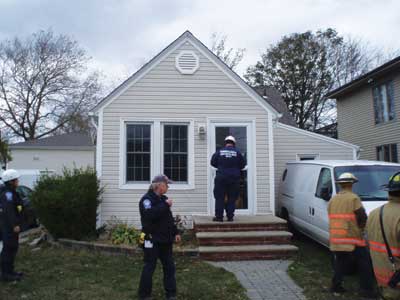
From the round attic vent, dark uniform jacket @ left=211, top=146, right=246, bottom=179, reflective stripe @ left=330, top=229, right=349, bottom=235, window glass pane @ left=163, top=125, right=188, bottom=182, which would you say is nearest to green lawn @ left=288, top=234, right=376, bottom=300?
reflective stripe @ left=330, top=229, right=349, bottom=235

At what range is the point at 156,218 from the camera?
16.0 ft

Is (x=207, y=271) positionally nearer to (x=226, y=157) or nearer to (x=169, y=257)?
(x=169, y=257)

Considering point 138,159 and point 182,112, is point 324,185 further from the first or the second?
point 138,159

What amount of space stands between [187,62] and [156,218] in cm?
610

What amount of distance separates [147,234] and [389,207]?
3091 millimetres

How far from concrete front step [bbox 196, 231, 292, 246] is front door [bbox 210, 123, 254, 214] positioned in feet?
6.07

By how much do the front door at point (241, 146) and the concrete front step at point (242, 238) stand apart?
6.07 ft

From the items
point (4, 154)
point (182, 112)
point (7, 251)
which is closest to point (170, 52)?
point (182, 112)

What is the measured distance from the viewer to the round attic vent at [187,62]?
9.98 metres

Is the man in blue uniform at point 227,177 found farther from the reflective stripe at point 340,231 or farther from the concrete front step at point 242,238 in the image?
the reflective stripe at point 340,231

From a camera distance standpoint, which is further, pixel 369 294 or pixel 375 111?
pixel 375 111

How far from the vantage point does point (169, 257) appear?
200 inches

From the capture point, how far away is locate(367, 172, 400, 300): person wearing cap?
110 inches

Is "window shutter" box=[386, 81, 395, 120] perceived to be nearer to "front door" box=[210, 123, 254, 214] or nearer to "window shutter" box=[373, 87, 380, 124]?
"window shutter" box=[373, 87, 380, 124]
